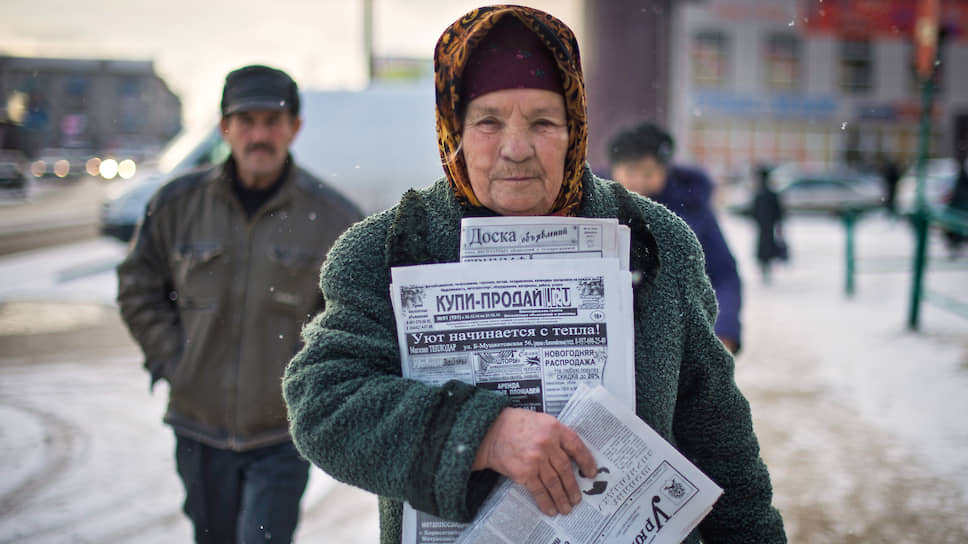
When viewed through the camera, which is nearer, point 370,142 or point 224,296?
point 224,296

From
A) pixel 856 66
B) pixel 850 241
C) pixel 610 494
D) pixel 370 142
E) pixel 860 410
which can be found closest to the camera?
pixel 610 494

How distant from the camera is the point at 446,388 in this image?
3.92ft

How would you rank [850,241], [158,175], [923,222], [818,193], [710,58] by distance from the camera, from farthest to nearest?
[710,58]
[818,193]
[850,241]
[158,175]
[923,222]

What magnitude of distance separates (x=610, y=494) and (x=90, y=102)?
30059mm

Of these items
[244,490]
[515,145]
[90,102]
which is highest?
[90,102]

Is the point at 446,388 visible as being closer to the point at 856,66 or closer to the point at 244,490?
the point at 244,490

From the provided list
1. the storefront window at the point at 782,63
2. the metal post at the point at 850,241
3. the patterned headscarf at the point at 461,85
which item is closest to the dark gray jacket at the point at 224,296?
the patterned headscarf at the point at 461,85

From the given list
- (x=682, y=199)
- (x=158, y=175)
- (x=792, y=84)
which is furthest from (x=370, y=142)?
(x=792, y=84)

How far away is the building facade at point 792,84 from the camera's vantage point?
3244cm

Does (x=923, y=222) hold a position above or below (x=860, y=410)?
above

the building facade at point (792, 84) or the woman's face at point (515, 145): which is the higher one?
the building facade at point (792, 84)

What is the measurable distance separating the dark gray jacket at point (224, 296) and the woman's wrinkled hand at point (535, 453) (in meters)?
1.25

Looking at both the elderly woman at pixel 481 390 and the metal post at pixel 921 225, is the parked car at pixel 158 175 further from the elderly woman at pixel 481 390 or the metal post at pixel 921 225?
the metal post at pixel 921 225

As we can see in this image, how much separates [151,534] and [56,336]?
4106 millimetres
